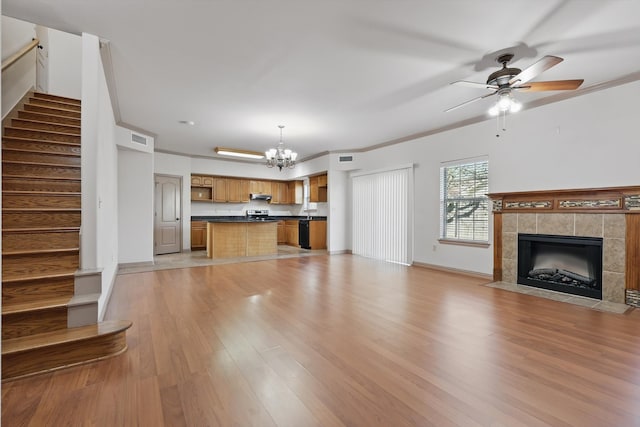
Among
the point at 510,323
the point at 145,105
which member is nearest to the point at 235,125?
the point at 145,105

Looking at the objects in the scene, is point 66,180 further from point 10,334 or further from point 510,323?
point 510,323

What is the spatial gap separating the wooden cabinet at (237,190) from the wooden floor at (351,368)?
5.77 metres

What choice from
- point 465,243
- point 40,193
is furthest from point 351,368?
point 465,243

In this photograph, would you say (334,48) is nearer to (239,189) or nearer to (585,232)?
(585,232)

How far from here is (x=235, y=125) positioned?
5910 mm

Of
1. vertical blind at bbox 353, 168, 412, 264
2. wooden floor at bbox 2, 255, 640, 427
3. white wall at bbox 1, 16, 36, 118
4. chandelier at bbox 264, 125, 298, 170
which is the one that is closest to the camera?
wooden floor at bbox 2, 255, 640, 427

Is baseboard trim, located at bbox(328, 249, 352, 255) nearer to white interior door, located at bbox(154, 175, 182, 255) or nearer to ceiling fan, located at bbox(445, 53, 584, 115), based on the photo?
white interior door, located at bbox(154, 175, 182, 255)

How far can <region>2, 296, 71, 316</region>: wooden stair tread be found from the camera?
2428 millimetres

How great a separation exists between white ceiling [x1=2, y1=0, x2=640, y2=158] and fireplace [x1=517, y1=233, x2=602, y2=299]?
80.2 inches

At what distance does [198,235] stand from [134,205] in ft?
9.89

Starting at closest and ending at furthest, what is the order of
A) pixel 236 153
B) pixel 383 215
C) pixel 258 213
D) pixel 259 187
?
pixel 383 215 → pixel 236 153 → pixel 259 187 → pixel 258 213

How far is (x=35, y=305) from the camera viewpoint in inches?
99.3

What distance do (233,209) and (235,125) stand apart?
4.48m

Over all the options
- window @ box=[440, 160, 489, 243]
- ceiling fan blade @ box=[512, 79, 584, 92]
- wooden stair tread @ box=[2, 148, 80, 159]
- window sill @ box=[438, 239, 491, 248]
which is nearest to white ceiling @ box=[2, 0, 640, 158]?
ceiling fan blade @ box=[512, 79, 584, 92]
